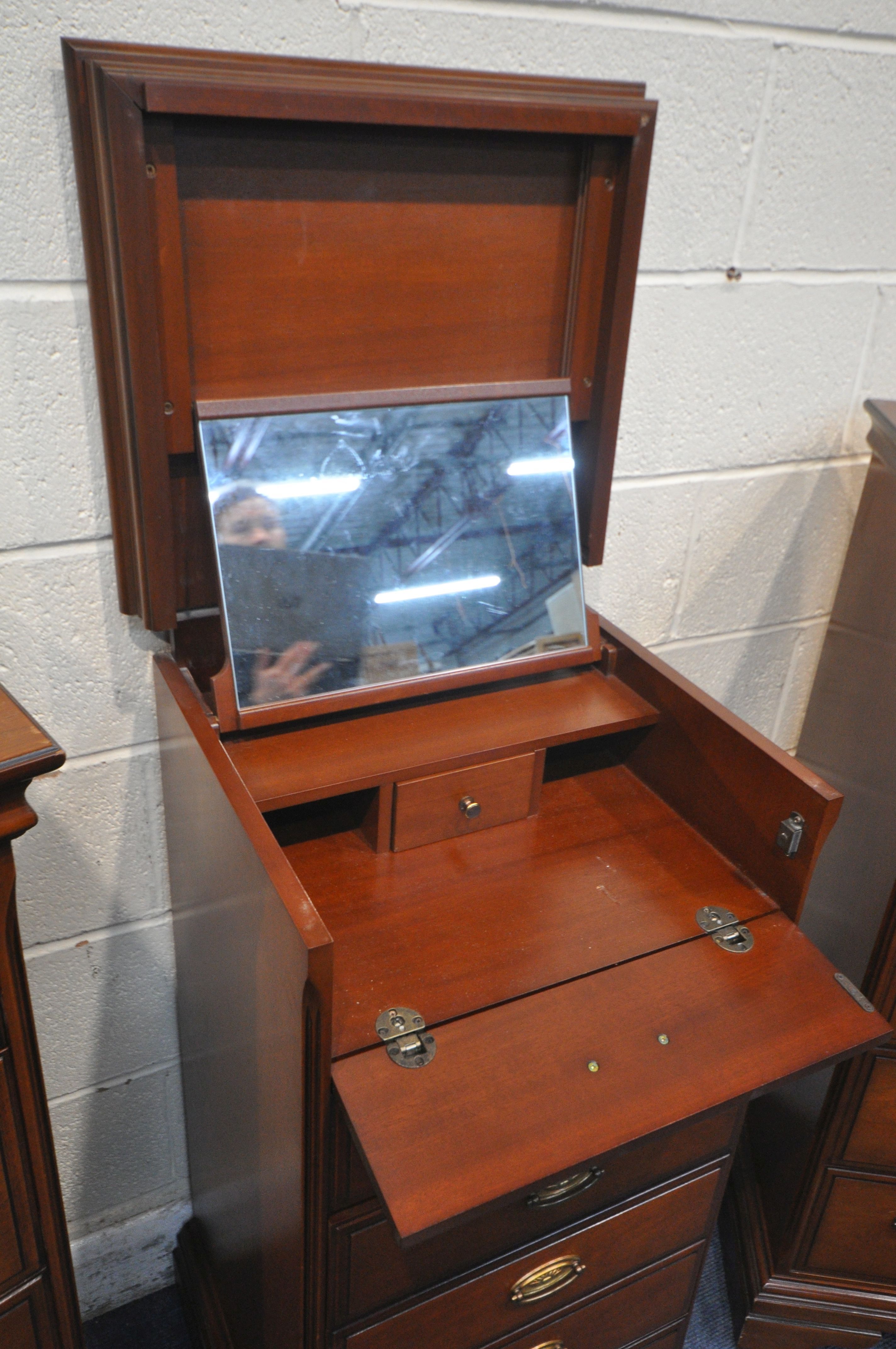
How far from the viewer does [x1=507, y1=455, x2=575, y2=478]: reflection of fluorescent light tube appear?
1056 mm

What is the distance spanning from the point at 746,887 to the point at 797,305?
0.74m

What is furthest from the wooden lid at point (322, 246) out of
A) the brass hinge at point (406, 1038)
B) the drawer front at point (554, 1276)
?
the drawer front at point (554, 1276)

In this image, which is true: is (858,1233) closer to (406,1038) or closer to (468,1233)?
(468,1233)

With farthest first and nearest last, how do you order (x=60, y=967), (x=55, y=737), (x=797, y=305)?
(x=797, y=305) < (x=60, y=967) < (x=55, y=737)

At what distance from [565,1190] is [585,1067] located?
21 cm

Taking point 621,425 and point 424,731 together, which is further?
point 621,425

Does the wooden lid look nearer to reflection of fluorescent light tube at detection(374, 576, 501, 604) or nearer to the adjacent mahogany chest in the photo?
Result: reflection of fluorescent light tube at detection(374, 576, 501, 604)

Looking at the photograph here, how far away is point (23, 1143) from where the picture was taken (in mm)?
804

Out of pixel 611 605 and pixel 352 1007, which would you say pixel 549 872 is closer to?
pixel 352 1007

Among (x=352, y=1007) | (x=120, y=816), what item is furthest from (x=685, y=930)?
(x=120, y=816)

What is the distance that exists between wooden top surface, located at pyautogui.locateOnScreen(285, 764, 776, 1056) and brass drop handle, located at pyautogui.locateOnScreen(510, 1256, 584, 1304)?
12.8 inches

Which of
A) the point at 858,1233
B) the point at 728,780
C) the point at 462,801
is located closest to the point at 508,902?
the point at 462,801

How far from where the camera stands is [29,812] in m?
0.69

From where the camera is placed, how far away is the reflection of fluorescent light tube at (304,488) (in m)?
0.92
